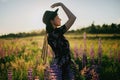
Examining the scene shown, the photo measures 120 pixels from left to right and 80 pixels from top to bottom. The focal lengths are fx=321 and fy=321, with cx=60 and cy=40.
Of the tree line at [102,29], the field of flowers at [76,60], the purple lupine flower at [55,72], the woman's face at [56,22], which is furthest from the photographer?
the tree line at [102,29]

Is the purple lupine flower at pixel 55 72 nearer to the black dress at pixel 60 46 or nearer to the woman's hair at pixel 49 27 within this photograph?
the black dress at pixel 60 46

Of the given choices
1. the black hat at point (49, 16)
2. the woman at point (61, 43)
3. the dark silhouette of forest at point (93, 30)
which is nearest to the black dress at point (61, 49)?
the woman at point (61, 43)

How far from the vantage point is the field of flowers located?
4.60m

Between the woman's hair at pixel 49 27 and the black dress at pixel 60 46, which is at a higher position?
the woman's hair at pixel 49 27

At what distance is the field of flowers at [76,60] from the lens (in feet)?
15.1

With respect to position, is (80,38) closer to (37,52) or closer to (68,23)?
(37,52)

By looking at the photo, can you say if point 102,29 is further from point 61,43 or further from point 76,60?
point 61,43

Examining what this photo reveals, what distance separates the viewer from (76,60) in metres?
4.93

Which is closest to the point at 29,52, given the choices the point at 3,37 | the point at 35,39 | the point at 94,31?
the point at 35,39

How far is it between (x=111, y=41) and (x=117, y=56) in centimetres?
86

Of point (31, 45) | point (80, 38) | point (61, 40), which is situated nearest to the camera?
point (61, 40)

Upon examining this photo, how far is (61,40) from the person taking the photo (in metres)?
3.63

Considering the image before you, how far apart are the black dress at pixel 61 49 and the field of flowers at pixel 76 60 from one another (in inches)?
18.7

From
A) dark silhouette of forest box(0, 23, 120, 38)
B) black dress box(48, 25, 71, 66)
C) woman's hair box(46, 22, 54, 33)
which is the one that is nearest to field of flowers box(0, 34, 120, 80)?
dark silhouette of forest box(0, 23, 120, 38)
